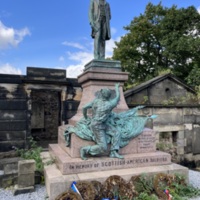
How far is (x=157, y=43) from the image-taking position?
63.4 feet

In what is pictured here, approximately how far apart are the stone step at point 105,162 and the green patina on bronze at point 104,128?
0.14 m

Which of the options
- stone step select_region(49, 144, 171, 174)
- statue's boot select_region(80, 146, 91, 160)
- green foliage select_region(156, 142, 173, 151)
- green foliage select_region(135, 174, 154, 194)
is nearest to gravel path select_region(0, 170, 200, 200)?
stone step select_region(49, 144, 171, 174)

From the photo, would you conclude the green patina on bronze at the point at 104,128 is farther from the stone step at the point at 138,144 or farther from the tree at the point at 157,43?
the tree at the point at 157,43

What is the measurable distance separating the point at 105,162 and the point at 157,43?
1700 cm

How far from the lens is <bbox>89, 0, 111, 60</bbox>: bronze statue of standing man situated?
5.89 m

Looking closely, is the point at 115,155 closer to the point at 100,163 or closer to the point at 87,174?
the point at 100,163

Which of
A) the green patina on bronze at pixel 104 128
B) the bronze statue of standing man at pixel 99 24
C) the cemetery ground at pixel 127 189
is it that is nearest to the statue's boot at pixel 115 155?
the green patina on bronze at pixel 104 128

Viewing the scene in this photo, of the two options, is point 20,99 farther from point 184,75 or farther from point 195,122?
point 184,75

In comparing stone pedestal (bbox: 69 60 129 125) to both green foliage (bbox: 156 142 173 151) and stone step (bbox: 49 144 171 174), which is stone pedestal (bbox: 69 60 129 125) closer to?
stone step (bbox: 49 144 171 174)

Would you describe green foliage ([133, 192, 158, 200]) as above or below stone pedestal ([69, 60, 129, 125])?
below

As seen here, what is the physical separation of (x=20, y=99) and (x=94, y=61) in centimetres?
383

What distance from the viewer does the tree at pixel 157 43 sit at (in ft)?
54.0

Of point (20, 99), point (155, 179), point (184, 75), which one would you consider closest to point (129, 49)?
point (184, 75)

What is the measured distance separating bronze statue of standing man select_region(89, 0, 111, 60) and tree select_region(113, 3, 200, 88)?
1137cm
